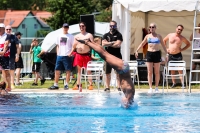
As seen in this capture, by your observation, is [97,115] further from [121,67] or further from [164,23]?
[164,23]

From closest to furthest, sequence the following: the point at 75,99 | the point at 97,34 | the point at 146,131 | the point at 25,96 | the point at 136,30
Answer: the point at 146,131 < the point at 75,99 < the point at 25,96 < the point at 136,30 < the point at 97,34

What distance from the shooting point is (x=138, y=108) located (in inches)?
418

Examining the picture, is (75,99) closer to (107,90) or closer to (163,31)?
(107,90)

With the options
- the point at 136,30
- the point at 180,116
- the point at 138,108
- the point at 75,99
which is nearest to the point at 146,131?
the point at 180,116

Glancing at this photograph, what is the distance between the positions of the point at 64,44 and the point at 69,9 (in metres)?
38.2

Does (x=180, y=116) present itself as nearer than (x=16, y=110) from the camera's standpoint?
Yes

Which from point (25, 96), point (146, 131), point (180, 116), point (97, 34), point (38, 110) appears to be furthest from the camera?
point (97, 34)

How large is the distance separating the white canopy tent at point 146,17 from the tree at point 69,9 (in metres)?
32.9

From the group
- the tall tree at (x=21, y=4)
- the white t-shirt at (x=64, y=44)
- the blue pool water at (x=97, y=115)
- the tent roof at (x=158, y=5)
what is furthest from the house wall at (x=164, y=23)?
the tall tree at (x=21, y=4)

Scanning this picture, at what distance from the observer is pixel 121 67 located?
1020cm

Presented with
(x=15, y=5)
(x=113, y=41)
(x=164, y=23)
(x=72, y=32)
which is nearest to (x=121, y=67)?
(x=113, y=41)

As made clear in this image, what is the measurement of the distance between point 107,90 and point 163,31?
5.50m

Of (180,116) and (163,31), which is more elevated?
(163,31)

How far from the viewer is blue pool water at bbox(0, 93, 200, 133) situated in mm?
8562
